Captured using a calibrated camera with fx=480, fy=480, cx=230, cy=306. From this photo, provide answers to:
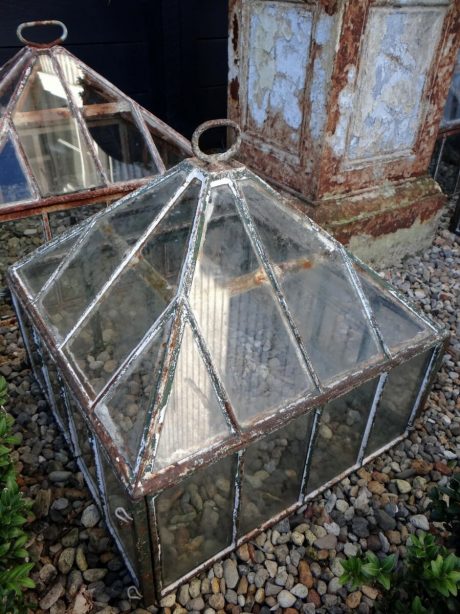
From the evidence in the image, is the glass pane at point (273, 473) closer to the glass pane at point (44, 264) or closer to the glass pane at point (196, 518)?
the glass pane at point (196, 518)

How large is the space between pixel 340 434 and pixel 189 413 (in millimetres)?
789

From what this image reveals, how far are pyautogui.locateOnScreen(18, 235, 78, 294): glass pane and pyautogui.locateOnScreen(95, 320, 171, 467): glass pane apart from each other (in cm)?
81

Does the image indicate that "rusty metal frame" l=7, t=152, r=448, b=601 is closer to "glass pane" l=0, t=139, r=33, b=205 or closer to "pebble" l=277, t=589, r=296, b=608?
"pebble" l=277, t=589, r=296, b=608

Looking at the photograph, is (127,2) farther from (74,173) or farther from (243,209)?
(243,209)

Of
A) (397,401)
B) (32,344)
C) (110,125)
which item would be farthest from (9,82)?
(397,401)

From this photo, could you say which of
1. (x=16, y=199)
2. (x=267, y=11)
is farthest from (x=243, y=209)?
(x=267, y=11)

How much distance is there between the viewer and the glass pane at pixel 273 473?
1.70 m

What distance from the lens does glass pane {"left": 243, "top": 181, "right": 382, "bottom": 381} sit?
180 centimetres

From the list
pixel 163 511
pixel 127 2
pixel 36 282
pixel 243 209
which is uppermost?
pixel 127 2

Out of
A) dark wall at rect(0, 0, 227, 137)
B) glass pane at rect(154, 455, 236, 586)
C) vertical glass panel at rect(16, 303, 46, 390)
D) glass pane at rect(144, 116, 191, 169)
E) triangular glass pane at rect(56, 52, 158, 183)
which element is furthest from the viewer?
dark wall at rect(0, 0, 227, 137)

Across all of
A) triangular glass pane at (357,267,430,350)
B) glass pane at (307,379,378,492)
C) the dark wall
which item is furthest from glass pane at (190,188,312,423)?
the dark wall

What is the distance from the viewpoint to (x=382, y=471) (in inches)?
90.4

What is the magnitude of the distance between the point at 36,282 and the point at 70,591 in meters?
1.25

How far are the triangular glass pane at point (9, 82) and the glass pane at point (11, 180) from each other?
13.3 inches
